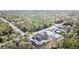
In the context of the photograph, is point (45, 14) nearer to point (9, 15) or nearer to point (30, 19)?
point (30, 19)
